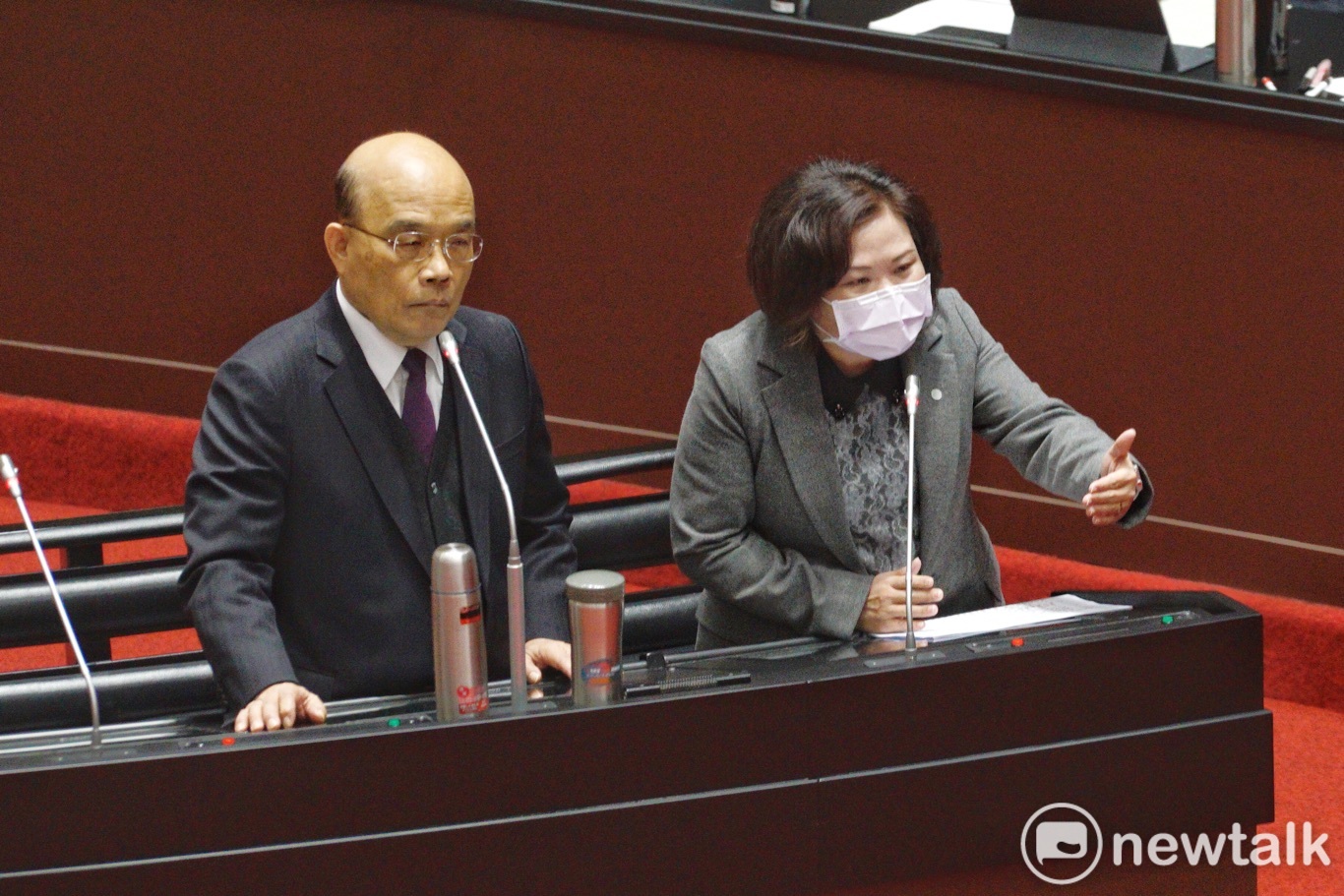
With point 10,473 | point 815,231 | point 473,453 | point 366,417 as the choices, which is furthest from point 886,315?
point 10,473

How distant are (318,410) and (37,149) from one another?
6.24 feet

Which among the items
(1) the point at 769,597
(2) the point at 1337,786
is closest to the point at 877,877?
(1) the point at 769,597

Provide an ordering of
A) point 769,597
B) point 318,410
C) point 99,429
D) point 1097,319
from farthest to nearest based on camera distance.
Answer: point 99,429, point 1097,319, point 769,597, point 318,410

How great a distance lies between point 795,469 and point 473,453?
1.27 feet

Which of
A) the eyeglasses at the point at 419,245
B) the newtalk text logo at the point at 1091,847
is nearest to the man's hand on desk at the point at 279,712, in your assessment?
Answer: the eyeglasses at the point at 419,245

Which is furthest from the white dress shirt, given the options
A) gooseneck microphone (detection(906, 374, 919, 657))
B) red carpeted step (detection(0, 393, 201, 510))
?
red carpeted step (detection(0, 393, 201, 510))

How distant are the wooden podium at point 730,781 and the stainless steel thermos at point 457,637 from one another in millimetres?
38

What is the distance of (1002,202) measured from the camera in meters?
3.13

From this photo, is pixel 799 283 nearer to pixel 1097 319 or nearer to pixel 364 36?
pixel 1097 319

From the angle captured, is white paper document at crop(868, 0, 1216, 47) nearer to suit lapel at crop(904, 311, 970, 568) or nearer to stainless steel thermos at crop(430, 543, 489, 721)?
suit lapel at crop(904, 311, 970, 568)

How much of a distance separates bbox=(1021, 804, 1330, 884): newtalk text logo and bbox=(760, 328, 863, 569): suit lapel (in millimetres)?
469

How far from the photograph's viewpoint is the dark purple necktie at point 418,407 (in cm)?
206

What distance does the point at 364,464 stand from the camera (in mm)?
2037

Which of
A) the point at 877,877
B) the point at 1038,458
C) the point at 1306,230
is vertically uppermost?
the point at 1306,230
